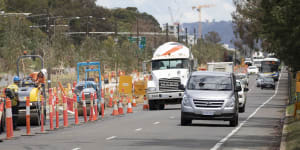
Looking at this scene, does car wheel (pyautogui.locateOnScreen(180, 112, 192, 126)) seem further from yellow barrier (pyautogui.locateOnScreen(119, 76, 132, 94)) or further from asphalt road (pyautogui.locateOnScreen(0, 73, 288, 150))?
yellow barrier (pyautogui.locateOnScreen(119, 76, 132, 94))

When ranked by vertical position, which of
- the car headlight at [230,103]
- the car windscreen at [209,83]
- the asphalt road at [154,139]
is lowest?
the asphalt road at [154,139]

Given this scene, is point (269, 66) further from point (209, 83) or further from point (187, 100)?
point (187, 100)

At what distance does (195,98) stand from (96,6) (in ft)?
368

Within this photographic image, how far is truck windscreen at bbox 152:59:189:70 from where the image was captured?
38531 mm

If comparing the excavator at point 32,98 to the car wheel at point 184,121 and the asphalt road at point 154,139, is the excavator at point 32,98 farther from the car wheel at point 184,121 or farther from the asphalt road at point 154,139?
the car wheel at point 184,121

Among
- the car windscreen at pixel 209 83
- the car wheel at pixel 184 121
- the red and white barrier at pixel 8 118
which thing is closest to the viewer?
the red and white barrier at pixel 8 118

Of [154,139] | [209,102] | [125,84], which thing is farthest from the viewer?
[125,84]

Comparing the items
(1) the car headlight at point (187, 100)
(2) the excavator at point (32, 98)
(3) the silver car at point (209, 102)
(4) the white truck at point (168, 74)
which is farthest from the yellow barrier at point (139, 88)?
(1) the car headlight at point (187, 100)

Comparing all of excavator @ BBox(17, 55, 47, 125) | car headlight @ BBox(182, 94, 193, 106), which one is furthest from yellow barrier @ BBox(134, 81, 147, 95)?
car headlight @ BBox(182, 94, 193, 106)

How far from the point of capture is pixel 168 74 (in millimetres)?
38125

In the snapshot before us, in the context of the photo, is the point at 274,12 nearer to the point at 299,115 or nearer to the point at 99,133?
the point at 299,115

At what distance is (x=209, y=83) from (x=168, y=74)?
1307 cm

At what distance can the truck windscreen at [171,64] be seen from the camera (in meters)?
38.5

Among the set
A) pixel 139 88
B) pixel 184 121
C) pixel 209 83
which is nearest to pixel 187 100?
pixel 184 121
